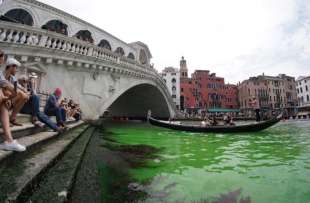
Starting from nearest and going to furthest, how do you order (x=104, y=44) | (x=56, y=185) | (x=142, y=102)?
(x=56, y=185) < (x=104, y=44) < (x=142, y=102)

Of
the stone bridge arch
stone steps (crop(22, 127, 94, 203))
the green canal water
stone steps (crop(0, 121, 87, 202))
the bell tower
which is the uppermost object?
the bell tower

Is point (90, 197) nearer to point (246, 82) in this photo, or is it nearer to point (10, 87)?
point (10, 87)

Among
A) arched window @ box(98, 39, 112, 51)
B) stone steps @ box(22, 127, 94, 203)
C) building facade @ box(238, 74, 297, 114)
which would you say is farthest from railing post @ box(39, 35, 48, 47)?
building facade @ box(238, 74, 297, 114)

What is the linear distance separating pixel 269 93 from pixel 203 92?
48.4ft

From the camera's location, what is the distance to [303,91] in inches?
1553

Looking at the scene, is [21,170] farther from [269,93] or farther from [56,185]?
[269,93]

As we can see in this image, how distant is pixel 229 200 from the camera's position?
1909 millimetres

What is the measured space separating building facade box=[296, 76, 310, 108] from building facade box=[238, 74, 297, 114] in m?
2.56

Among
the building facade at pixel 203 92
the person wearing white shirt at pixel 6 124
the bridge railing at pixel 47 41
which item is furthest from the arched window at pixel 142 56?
the person wearing white shirt at pixel 6 124

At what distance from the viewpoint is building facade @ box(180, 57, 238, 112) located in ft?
140

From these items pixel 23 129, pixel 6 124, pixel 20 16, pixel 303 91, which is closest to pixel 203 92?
pixel 303 91

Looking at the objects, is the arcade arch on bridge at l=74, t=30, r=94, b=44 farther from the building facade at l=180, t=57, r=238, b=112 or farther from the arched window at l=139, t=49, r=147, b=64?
the building facade at l=180, t=57, r=238, b=112

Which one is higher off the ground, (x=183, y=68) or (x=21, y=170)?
(x=183, y=68)

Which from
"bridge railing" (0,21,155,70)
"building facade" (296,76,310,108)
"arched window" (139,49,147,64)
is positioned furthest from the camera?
"building facade" (296,76,310,108)
